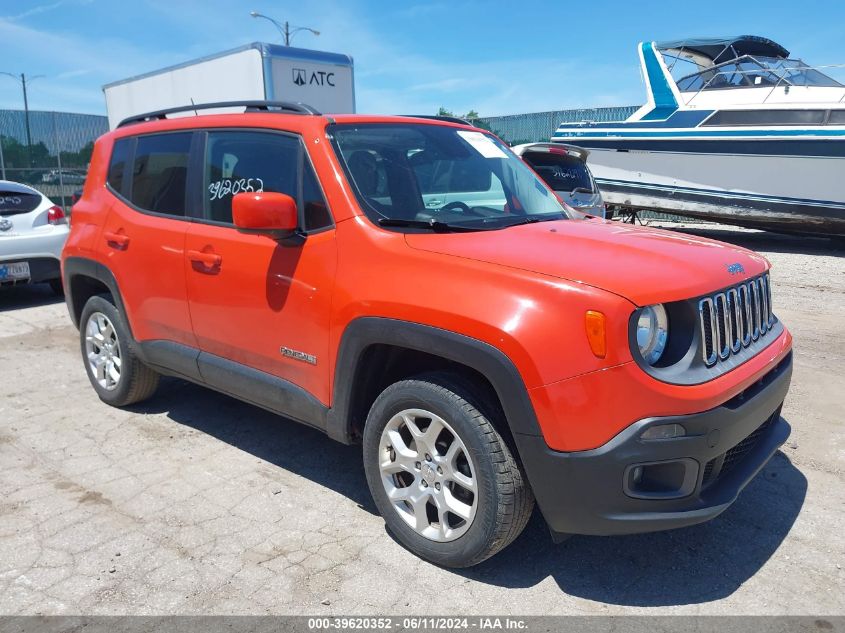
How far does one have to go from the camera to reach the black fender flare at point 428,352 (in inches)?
98.5

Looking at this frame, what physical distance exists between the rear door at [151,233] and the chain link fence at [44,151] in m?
17.3

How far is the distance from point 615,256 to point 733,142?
10.6m

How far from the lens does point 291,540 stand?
3.16m

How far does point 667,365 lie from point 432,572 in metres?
1.29

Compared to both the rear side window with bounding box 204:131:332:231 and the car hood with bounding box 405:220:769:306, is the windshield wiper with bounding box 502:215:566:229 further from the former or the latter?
the rear side window with bounding box 204:131:332:231

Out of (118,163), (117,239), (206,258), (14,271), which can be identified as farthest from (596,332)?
(14,271)

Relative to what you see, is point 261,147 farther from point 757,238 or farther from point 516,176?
point 757,238

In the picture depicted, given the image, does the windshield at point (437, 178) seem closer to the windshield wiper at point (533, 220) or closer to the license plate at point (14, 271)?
the windshield wiper at point (533, 220)

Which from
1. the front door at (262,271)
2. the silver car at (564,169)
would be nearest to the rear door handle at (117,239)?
the front door at (262,271)

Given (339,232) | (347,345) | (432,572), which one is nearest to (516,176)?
(339,232)

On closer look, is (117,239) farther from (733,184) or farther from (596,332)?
(733,184)

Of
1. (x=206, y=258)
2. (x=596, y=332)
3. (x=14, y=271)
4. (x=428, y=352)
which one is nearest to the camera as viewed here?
(x=596, y=332)

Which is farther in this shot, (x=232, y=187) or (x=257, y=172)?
(x=232, y=187)

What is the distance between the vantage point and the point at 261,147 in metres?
3.65
